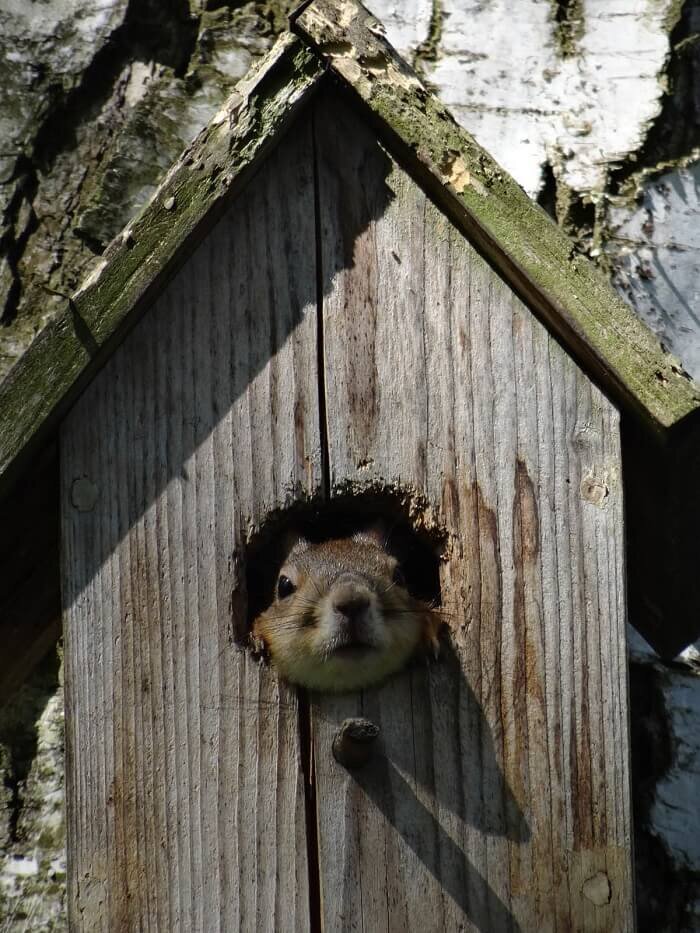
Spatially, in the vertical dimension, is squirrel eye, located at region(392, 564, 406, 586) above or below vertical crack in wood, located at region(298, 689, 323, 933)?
above

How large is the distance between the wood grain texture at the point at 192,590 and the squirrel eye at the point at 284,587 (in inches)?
13.9

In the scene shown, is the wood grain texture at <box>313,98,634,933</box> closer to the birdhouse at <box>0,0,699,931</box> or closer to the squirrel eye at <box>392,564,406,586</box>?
the birdhouse at <box>0,0,699,931</box>

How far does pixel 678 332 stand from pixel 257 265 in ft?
4.60

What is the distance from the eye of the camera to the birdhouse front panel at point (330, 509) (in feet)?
6.86

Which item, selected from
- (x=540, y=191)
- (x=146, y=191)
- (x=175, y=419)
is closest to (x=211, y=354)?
(x=175, y=419)

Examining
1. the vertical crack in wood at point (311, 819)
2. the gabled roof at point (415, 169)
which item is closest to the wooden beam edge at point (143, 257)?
the gabled roof at point (415, 169)

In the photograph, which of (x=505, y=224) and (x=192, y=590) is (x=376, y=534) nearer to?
(x=192, y=590)

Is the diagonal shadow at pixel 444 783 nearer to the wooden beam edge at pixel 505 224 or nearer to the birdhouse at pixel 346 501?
the birdhouse at pixel 346 501

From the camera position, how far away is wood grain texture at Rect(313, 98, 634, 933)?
82.9 inches

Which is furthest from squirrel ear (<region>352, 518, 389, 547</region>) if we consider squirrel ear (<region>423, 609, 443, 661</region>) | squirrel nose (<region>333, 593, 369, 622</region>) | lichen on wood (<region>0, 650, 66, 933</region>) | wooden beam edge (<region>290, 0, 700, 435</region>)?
lichen on wood (<region>0, 650, 66, 933</region>)

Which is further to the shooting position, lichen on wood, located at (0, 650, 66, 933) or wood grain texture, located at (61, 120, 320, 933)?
lichen on wood, located at (0, 650, 66, 933)

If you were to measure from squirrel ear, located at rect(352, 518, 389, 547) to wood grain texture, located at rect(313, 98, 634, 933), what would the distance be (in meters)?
0.40

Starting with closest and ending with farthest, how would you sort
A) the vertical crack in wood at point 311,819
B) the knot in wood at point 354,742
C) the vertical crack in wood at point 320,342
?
1. the knot in wood at point 354,742
2. the vertical crack in wood at point 311,819
3. the vertical crack in wood at point 320,342

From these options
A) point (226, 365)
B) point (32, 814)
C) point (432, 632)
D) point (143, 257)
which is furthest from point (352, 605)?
point (32, 814)
